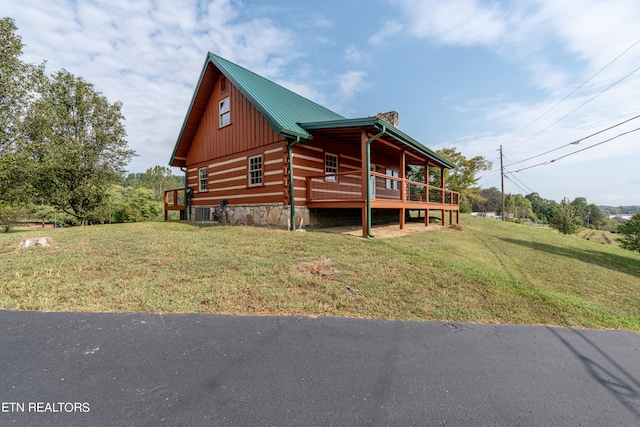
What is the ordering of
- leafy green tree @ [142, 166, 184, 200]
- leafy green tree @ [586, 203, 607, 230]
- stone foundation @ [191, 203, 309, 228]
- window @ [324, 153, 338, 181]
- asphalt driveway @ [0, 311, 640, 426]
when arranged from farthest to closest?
leafy green tree @ [586, 203, 607, 230]
leafy green tree @ [142, 166, 184, 200]
window @ [324, 153, 338, 181]
stone foundation @ [191, 203, 309, 228]
asphalt driveway @ [0, 311, 640, 426]

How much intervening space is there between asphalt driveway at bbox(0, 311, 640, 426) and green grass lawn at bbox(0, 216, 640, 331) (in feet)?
1.33

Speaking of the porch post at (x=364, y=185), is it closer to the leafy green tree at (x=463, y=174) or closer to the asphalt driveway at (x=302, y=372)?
the asphalt driveway at (x=302, y=372)

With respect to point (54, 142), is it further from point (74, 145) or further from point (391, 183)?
point (391, 183)

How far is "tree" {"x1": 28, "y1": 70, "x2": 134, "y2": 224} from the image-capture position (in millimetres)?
14820

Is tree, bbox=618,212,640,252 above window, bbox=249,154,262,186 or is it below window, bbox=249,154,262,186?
below

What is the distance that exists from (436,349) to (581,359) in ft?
5.11

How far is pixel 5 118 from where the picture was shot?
13625 mm

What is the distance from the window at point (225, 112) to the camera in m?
12.7

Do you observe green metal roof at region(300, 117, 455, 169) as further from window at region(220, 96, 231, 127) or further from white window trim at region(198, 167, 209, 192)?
white window trim at region(198, 167, 209, 192)

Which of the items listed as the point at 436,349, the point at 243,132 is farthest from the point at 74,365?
the point at 243,132

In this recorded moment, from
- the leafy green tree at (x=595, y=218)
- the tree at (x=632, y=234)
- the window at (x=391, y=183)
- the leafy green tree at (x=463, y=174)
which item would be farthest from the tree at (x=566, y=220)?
the leafy green tree at (x=595, y=218)

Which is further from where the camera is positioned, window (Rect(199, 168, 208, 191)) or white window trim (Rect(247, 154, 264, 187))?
window (Rect(199, 168, 208, 191))

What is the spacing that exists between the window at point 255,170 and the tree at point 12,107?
11.8 metres

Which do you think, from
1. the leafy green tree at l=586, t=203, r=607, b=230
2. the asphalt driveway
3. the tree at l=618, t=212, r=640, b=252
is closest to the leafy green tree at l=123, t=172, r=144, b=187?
the asphalt driveway
